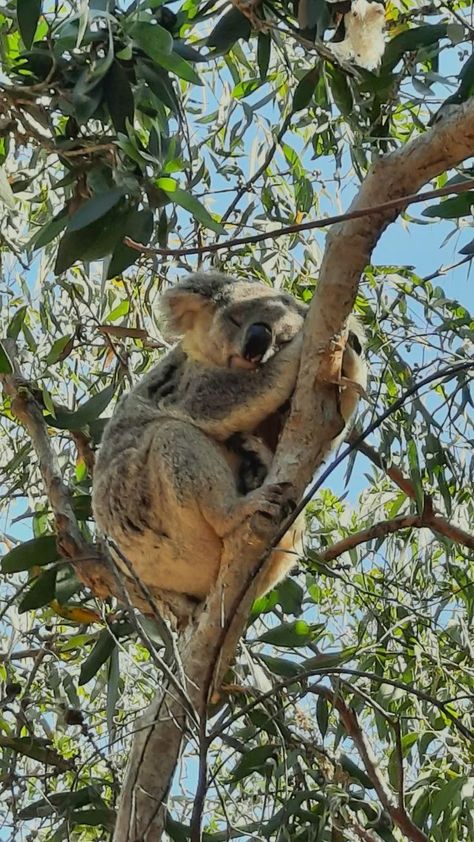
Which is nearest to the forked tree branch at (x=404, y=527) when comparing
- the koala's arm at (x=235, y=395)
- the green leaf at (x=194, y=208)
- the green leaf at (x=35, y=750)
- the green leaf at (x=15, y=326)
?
the koala's arm at (x=235, y=395)

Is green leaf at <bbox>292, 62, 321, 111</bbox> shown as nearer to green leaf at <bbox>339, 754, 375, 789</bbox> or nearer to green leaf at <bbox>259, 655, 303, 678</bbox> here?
green leaf at <bbox>259, 655, 303, 678</bbox>

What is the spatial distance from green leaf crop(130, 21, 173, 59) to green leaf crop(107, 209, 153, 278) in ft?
0.90

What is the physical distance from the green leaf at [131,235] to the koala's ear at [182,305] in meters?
0.66

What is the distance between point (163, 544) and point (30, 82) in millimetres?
1008

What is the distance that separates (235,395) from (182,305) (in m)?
0.39

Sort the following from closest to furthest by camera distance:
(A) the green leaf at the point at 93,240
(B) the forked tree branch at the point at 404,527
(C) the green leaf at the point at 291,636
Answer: (A) the green leaf at the point at 93,240 < (C) the green leaf at the point at 291,636 < (B) the forked tree branch at the point at 404,527

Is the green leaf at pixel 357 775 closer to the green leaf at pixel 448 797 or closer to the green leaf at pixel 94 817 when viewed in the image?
the green leaf at pixel 448 797

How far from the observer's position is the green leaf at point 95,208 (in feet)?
6.08

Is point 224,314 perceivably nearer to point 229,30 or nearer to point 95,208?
point 229,30

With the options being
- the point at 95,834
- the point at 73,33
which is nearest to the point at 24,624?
A: the point at 95,834

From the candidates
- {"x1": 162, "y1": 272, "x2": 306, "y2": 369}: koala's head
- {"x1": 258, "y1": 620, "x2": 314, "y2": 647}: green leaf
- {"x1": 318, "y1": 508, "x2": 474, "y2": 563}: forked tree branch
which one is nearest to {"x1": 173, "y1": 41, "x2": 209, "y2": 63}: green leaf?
{"x1": 162, "y1": 272, "x2": 306, "y2": 369}: koala's head

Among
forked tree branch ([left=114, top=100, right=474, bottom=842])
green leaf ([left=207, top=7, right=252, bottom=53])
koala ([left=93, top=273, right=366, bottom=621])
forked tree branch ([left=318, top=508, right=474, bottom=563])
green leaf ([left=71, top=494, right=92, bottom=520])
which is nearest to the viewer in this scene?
forked tree branch ([left=114, top=100, right=474, bottom=842])

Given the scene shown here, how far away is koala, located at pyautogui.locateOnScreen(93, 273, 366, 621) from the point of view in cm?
236

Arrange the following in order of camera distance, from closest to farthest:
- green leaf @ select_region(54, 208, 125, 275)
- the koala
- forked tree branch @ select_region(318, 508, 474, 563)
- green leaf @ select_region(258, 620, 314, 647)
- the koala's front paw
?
the koala's front paw, green leaf @ select_region(54, 208, 125, 275), the koala, green leaf @ select_region(258, 620, 314, 647), forked tree branch @ select_region(318, 508, 474, 563)
